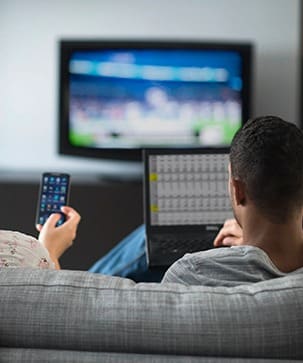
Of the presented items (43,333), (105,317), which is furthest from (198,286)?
(43,333)

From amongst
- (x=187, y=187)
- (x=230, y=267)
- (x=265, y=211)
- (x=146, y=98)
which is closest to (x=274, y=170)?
(x=265, y=211)

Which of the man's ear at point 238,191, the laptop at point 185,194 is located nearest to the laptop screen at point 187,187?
the laptop at point 185,194

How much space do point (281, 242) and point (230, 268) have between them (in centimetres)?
14

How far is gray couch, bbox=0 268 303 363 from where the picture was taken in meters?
1.39

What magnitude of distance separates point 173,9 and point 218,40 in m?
0.34

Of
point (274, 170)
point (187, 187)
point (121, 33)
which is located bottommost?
point (187, 187)

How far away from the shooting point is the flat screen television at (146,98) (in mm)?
4746

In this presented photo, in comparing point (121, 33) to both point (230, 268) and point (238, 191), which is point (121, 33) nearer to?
point (238, 191)

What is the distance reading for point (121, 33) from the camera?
4.91m

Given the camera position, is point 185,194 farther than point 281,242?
Yes

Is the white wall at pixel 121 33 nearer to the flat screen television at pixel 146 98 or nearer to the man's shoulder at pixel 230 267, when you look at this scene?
the flat screen television at pixel 146 98

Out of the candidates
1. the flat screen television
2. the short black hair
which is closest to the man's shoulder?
the short black hair

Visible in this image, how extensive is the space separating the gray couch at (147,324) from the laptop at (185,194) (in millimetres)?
895

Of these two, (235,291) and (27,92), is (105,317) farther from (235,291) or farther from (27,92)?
(27,92)
